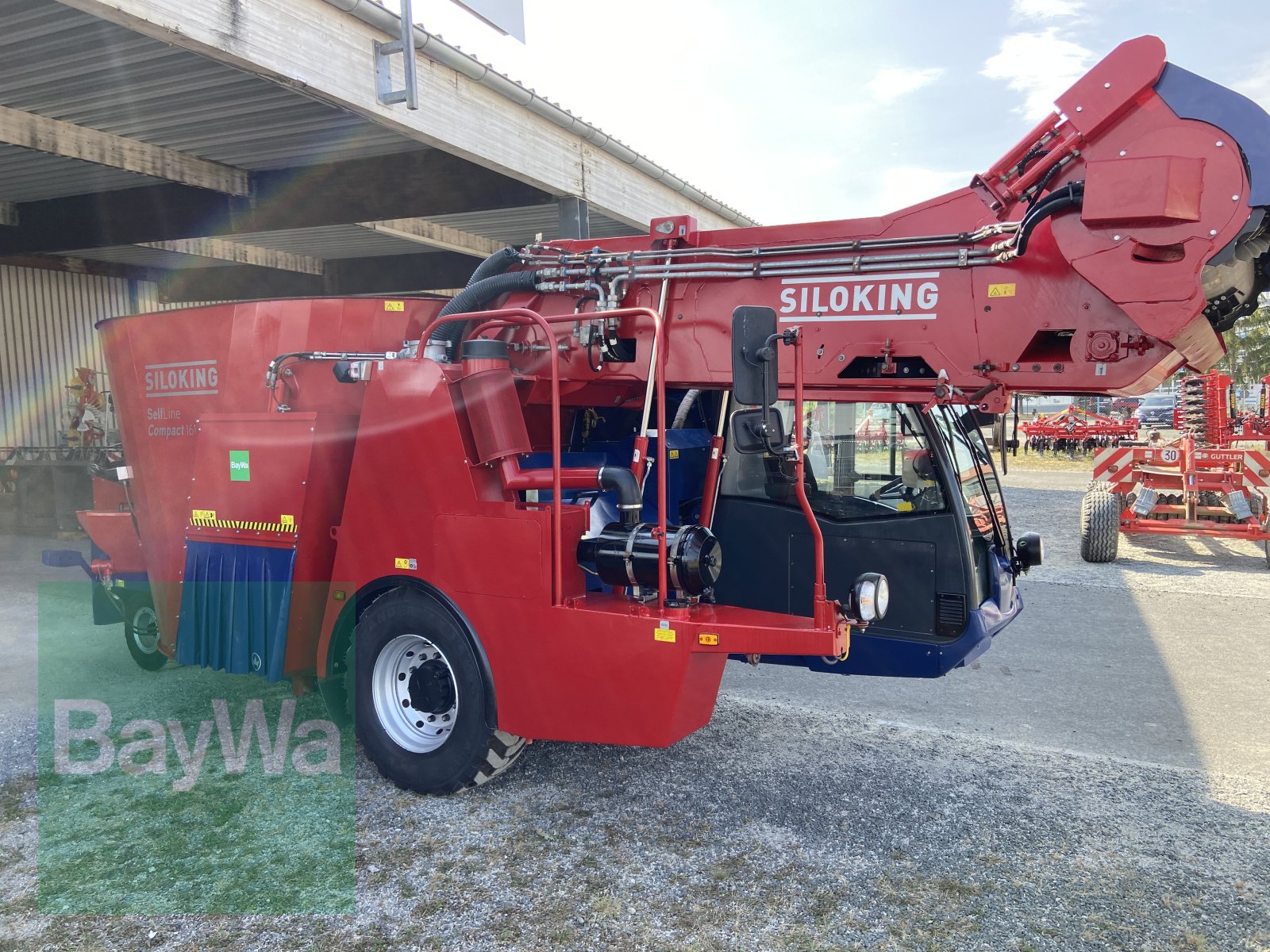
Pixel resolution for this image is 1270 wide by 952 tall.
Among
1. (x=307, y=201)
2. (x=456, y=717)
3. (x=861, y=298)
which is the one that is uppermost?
(x=307, y=201)

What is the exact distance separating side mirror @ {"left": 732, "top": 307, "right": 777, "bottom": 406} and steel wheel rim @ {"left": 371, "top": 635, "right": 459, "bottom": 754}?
207 centimetres

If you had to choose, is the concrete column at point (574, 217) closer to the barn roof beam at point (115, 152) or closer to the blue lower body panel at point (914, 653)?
the barn roof beam at point (115, 152)

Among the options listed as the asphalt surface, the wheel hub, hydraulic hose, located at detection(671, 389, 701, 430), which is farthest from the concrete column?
the wheel hub

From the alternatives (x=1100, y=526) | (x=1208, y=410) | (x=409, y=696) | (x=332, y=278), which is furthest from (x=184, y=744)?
(x=332, y=278)

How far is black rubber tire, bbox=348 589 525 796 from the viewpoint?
4.34m

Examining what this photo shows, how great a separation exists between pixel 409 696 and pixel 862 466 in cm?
279

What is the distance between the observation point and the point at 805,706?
19.2 feet

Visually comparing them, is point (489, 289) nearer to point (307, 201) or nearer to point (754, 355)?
point (754, 355)

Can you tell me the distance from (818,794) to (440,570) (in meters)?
2.16

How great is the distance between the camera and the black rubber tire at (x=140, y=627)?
20.9 feet

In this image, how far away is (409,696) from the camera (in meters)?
4.66

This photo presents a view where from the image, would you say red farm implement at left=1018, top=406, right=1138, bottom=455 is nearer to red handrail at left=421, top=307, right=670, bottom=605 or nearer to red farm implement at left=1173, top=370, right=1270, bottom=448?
red farm implement at left=1173, top=370, right=1270, bottom=448

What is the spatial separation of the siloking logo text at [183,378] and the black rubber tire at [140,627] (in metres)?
1.54

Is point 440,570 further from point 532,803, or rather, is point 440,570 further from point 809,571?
point 809,571
